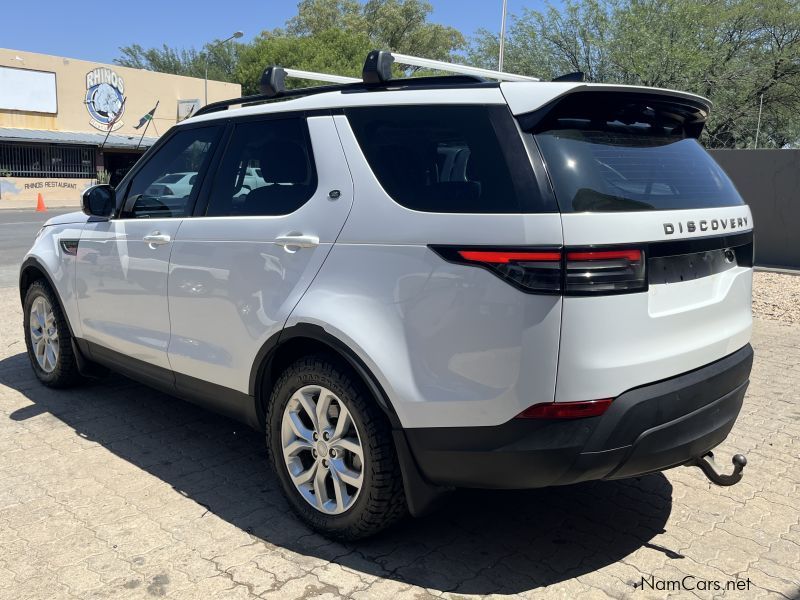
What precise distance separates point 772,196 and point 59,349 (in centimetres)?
1206

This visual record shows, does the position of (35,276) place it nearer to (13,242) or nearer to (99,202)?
(99,202)

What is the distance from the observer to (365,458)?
2887 mm

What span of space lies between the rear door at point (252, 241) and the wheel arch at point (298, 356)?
0.17 ft

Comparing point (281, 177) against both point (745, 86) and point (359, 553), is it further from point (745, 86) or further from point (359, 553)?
point (745, 86)

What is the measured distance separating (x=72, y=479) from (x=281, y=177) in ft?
6.41

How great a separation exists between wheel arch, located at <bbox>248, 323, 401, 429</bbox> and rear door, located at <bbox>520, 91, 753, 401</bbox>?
28.4 inches

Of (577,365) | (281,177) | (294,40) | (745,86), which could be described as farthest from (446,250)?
(294,40)

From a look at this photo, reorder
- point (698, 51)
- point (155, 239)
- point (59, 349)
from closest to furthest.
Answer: point (155, 239) → point (59, 349) → point (698, 51)

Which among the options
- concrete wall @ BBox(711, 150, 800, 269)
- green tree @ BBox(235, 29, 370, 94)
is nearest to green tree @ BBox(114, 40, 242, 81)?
green tree @ BBox(235, 29, 370, 94)

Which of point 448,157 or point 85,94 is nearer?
point 448,157

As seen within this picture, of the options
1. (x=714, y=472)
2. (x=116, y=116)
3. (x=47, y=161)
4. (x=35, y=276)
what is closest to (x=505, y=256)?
(x=714, y=472)

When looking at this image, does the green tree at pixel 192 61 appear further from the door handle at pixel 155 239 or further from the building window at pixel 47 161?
the door handle at pixel 155 239

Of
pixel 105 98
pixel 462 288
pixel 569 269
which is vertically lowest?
pixel 462 288

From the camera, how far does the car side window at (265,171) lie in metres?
3.27
